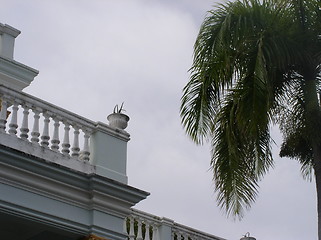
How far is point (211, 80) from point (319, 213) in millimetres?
2726

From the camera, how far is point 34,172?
10.5 metres

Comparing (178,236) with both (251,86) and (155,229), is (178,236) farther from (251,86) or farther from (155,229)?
(251,86)

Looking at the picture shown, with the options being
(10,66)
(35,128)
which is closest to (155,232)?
(35,128)

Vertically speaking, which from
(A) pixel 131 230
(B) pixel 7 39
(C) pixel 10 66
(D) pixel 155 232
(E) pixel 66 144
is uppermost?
(B) pixel 7 39

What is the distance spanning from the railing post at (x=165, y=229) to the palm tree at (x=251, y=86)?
1289 mm

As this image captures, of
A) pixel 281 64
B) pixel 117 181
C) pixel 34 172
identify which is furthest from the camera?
pixel 281 64

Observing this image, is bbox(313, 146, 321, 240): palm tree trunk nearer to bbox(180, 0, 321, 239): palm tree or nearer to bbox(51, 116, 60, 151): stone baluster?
bbox(180, 0, 321, 239): palm tree

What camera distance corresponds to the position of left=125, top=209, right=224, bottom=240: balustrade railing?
12375 millimetres

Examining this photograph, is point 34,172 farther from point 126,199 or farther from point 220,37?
point 220,37

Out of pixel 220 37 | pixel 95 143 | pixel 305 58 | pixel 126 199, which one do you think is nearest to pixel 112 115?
pixel 95 143

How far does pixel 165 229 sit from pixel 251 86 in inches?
118

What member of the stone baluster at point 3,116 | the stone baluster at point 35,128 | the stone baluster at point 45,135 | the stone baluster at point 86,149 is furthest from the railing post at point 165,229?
the stone baluster at point 3,116

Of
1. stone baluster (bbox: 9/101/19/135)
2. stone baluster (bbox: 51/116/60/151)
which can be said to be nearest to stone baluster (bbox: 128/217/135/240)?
stone baluster (bbox: 51/116/60/151)

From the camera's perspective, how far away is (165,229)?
13008mm
